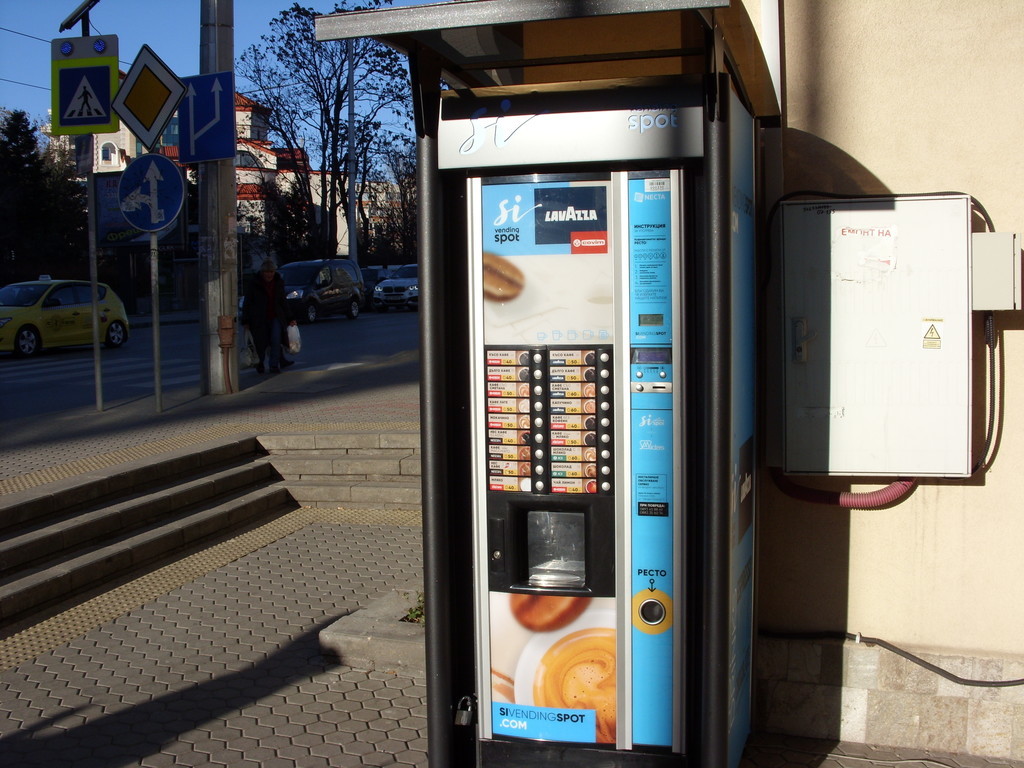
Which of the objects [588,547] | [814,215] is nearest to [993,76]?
[814,215]

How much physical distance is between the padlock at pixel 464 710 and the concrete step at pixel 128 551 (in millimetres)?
3263

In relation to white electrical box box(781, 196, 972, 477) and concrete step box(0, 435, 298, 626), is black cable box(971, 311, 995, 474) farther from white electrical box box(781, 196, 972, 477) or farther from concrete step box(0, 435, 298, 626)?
concrete step box(0, 435, 298, 626)

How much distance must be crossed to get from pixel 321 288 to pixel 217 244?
17.2 meters

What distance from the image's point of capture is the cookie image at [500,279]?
3430 millimetres

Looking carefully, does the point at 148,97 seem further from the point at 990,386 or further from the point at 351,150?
the point at 351,150

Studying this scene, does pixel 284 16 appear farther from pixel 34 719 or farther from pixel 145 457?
pixel 34 719

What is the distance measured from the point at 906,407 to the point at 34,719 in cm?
393

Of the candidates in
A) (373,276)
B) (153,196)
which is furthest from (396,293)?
(153,196)

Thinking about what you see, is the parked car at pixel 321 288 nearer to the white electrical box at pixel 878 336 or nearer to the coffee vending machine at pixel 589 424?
the white electrical box at pixel 878 336

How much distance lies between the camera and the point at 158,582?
6574mm

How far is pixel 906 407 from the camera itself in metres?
4.00

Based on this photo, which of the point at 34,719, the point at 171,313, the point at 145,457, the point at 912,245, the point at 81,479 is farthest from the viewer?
the point at 171,313

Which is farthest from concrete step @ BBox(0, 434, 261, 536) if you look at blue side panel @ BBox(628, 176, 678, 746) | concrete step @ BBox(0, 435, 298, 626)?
blue side panel @ BBox(628, 176, 678, 746)

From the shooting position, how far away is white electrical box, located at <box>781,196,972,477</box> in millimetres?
3916
